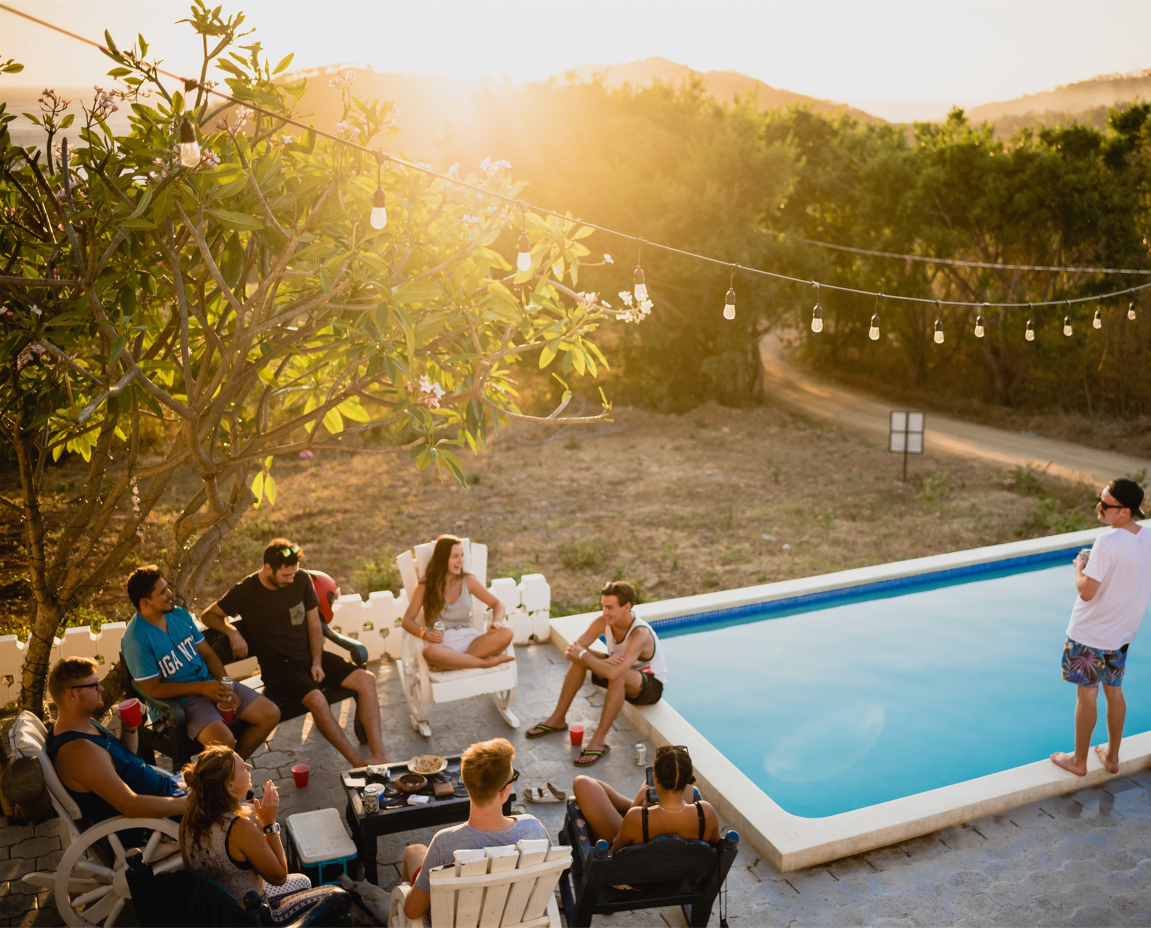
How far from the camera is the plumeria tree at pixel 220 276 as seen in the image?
4145 millimetres

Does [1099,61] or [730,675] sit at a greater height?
[1099,61]

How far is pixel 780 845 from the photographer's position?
4.26m

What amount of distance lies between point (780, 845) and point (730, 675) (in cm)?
270

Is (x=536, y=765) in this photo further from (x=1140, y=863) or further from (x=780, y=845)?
(x=1140, y=863)

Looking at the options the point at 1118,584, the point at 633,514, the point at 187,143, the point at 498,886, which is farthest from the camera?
the point at 633,514

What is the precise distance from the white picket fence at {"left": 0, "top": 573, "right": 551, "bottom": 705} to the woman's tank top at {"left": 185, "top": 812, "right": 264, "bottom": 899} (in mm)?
2534

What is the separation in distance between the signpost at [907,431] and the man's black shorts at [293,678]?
35.3ft

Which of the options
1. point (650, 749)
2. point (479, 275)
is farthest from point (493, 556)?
point (479, 275)

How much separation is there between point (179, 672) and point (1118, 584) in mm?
5040

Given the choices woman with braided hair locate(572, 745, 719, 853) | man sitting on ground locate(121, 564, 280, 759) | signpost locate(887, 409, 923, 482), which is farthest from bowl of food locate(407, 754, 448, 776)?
→ signpost locate(887, 409, 923, 482)

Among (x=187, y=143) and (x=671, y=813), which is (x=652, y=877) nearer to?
(x=671, y=813)

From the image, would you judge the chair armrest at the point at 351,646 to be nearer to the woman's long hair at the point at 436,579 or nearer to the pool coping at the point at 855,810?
the woman's long hair at the point at 436,579

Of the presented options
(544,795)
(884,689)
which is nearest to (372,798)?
(544,795)

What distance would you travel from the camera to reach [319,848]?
380 cm
